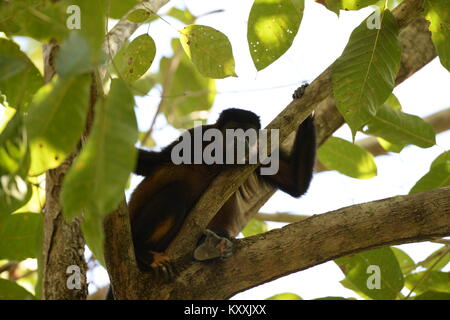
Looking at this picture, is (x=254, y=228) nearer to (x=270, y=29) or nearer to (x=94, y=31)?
(x=270, y=29)

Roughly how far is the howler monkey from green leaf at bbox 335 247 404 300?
842 millimetres

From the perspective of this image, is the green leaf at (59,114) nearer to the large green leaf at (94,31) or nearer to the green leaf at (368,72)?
the large green leaf at (94,31)

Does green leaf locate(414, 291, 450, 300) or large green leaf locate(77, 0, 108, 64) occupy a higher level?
large green leaf locate(77, 0, 108, 64)

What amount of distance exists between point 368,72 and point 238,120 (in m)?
2.45

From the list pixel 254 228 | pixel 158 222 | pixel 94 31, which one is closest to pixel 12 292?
pixel 158 222

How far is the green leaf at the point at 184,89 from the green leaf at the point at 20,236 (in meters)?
3.46

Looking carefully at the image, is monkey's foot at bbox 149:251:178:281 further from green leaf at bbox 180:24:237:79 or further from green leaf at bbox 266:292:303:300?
green leaf at bbox 180:24:237:79

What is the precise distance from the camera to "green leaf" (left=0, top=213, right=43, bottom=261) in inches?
130

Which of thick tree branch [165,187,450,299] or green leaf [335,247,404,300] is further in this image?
green leaf [335,247,404,300]

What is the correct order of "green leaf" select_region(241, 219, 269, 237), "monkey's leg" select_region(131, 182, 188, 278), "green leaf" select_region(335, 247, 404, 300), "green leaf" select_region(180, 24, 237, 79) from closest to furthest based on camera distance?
"green leaf" select_region(180, 24, 237, 79) → "green leaf" select_region(335, 247, 404, 300) → "monkey's leg" select_region(131, 182, 188, 278) → "green leaf" select_region(241, 219, 269, 237)

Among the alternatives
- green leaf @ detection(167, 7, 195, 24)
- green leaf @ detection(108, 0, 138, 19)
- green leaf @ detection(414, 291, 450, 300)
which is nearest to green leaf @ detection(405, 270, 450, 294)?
green leaf @ detection(414, 291, 450, 300)

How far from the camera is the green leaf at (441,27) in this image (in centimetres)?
274

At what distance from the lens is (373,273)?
349cm
